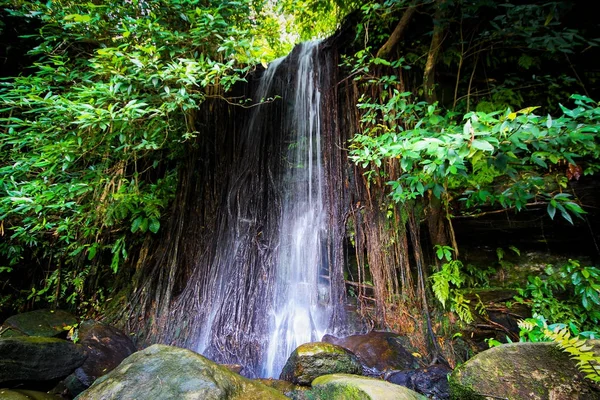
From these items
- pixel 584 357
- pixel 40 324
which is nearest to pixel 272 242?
pixel 40 324

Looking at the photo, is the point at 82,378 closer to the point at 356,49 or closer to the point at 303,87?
the point at 303,87

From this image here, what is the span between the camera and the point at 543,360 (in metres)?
1.33

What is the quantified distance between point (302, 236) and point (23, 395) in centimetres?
288

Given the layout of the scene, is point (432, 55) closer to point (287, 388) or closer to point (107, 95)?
point (107, 95)

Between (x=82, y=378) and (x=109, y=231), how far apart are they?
2.34m

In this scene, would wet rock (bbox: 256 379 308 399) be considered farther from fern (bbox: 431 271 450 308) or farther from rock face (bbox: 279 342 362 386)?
fern (bbox: 431 271 450 308)

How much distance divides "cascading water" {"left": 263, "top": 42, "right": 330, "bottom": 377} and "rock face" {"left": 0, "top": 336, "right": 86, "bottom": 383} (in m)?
1.73

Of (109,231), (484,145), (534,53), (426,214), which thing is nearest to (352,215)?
(426,214)

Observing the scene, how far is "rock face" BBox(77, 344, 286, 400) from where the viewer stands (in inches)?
56.8

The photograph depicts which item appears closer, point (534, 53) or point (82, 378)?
point (82, 378)

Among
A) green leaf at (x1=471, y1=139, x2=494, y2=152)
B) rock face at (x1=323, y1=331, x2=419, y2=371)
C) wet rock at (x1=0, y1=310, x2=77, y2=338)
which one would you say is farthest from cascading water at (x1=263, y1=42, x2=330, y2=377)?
wet rock at (x1=0, y1=310, x2=77, y2=338)

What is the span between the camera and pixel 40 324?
Result: 11.0 feet

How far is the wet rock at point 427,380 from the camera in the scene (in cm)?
195

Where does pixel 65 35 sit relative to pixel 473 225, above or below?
above
